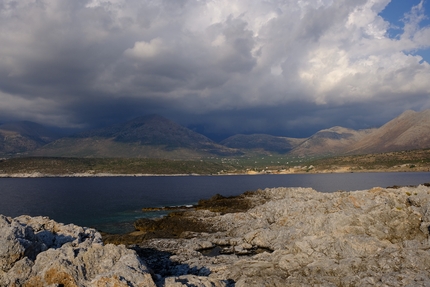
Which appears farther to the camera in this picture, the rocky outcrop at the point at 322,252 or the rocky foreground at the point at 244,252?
the rocky outcrop at the point at 322,252

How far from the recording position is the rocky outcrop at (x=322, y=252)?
22.2 m

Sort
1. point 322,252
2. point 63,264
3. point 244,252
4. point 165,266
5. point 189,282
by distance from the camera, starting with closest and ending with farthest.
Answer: point 63,264
point 189,282
point 322,252
point 165,266
point 244,252

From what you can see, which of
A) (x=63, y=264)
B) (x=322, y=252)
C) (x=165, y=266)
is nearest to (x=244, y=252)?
(x=165, y=266)

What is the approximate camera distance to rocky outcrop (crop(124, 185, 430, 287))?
22219 mm

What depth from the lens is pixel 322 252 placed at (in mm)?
26688

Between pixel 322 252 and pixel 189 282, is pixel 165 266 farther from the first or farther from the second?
pixel 322 252

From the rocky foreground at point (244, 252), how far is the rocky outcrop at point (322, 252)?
0.27 ft

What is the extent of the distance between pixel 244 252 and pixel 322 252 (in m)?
9.69

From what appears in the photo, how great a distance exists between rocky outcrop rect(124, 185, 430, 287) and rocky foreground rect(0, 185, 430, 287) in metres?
0.08

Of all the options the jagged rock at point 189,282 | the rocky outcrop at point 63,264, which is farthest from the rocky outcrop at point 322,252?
the rocky outcrop at point 63,264

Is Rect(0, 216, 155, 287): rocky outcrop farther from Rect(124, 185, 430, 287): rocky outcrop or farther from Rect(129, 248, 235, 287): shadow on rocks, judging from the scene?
Rect(129, 248, 235, 287): shadow on rocks

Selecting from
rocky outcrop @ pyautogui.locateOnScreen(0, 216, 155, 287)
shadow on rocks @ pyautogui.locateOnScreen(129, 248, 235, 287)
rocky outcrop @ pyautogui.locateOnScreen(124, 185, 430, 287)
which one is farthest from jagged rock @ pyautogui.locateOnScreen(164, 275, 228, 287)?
shadow on rocks @ pyautogui.locateOnScreen(129, 248, 235, 287)

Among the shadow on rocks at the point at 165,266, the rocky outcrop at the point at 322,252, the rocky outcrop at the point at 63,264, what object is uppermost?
the rocky outcrop at the point at 63,264

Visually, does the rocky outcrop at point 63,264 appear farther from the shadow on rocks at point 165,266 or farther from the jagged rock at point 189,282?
the shadow on rocks at point 165,266
